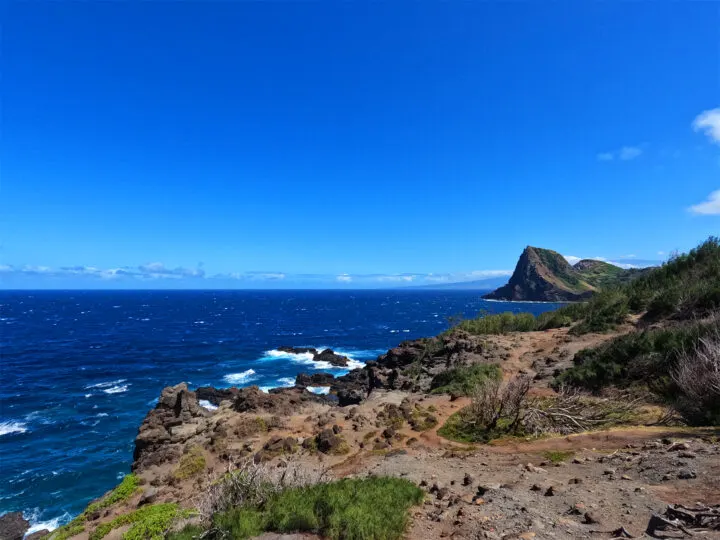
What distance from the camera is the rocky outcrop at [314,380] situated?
40.7m

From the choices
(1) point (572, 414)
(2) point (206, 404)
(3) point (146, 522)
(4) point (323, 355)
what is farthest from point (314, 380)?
(3) point (146, 522)

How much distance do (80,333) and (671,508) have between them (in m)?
92.3

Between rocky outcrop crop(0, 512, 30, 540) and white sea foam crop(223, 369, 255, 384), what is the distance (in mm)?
23484

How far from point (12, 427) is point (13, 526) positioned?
52.1ft

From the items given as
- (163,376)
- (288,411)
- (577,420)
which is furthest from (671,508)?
(163,376)

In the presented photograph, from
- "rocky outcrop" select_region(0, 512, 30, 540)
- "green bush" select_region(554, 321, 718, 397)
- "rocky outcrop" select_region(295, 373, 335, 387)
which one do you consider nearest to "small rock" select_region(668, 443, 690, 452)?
"green bush" select_region(554, 321, 718, 397)

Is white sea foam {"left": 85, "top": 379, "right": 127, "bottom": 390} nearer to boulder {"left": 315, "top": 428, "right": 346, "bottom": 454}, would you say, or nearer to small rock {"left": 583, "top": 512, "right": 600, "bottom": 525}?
boulder {"left": 315, "top": 428, "right": 346, "bottom": 454}

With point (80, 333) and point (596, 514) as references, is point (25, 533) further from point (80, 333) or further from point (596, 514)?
point (80, 333)

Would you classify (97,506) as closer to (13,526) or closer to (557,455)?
(13,526)

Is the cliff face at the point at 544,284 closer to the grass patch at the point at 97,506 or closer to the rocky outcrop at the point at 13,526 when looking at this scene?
the grass patch at the point at 97,506

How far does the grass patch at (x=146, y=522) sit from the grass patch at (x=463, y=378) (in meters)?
14.6

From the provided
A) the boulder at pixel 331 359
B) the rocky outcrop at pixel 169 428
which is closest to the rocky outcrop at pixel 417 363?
the boulder at pixel 331 359

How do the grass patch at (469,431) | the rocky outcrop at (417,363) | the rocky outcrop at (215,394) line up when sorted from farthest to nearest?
the rocky outcrop at (215,394) < the rocky outcrop at (417,363) < the grass patch at (469,431)

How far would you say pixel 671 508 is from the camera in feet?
21.2
